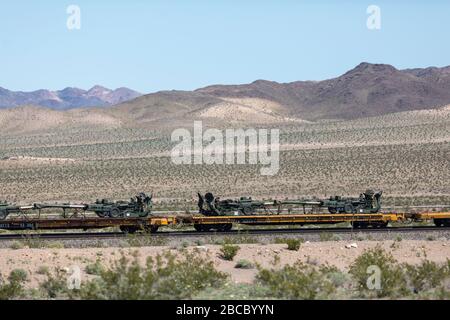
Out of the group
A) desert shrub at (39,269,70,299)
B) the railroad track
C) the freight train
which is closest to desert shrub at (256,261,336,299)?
desert shrub at (39,269,70,299)

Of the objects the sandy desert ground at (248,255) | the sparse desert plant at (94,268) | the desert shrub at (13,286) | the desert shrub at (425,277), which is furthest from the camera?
the sandy desert ground at (248,255)

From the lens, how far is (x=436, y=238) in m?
31.0

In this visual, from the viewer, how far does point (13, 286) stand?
19516 millimetres

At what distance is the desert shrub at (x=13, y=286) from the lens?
63.1ft

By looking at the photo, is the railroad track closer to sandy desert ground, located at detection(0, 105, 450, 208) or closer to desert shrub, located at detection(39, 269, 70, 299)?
desert shrub, located at detection(39, 269, 70, 299)

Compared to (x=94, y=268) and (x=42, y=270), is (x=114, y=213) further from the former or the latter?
(x=94, y=268)

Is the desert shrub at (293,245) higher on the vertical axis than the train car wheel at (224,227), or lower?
higher

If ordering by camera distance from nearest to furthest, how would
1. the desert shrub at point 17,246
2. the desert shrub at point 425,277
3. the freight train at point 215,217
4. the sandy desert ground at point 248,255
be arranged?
the desert shrub at point 425,277 < the sandy desert ground at point 248,255 < the desert shrub at point 17,246 < the freight train at point 215,217

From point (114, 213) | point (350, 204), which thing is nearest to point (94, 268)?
point (114, 213)

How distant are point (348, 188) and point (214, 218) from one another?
31814 mm

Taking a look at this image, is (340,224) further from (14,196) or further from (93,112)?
(93,112)

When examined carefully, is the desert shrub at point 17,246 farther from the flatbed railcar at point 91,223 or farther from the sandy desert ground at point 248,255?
the flatbed railcar at point 91,223

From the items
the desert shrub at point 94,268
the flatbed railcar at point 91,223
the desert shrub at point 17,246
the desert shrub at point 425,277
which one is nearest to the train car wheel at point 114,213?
the flatbed railcar at point 91,223
